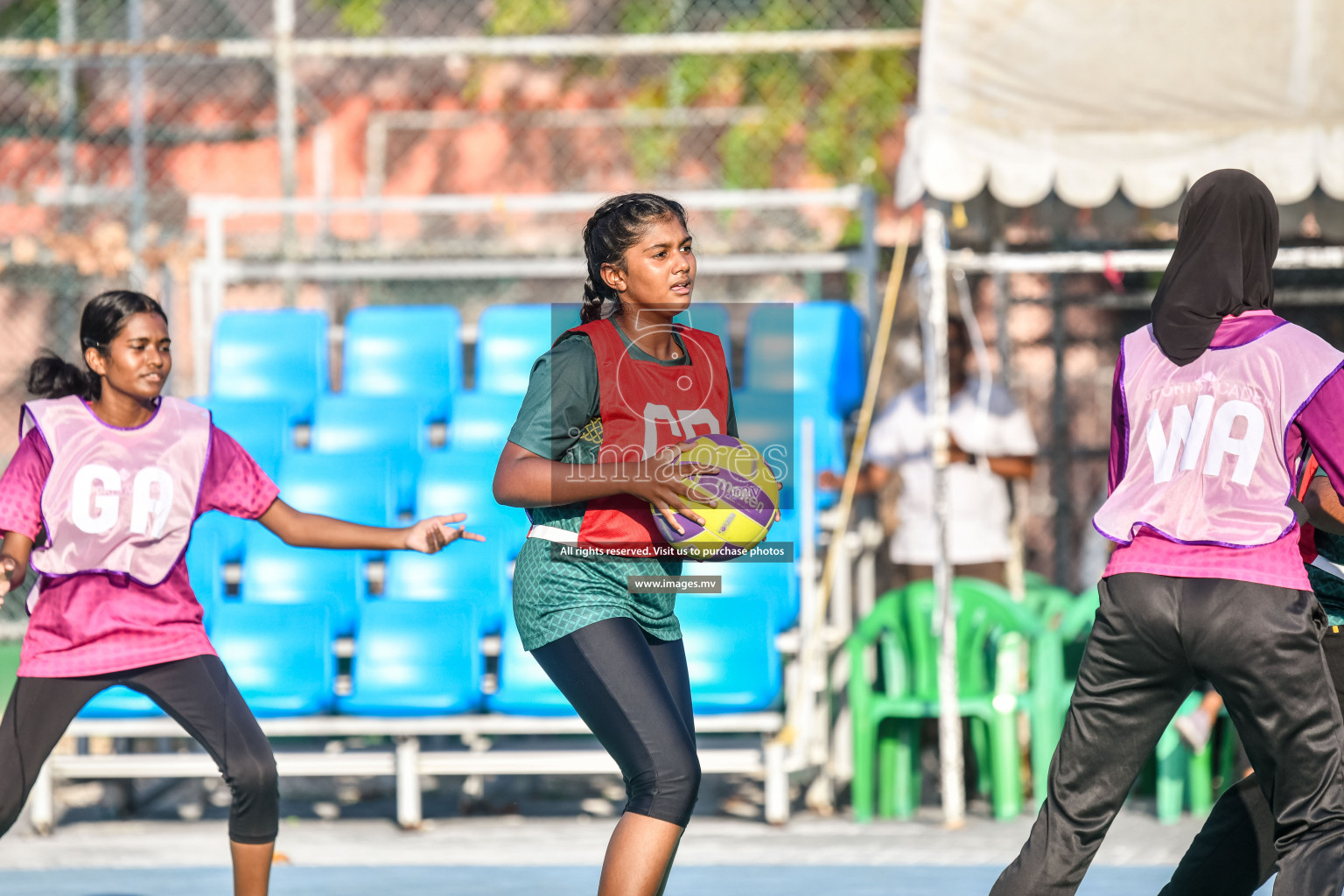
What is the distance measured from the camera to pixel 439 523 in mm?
3766

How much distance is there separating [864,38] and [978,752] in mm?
3491

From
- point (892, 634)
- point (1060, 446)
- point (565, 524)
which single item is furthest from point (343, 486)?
point (1060, 446)

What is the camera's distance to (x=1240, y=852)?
→ 3.41 m

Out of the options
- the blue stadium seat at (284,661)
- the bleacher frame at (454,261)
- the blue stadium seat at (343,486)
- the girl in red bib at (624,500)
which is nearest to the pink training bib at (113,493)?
the girl in red bib at (624,500)

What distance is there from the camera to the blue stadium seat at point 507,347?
746 cm

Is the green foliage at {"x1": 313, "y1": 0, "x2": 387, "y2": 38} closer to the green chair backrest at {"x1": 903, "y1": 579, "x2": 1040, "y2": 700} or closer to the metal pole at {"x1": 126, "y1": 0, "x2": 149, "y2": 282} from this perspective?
the metal pole at {"x1": 126, "y1": 0, "x2": 149, "y2": 282}

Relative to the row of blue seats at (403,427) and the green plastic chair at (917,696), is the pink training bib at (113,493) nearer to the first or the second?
the row of blue seats at (403,427)

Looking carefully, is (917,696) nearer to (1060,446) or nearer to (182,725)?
(1060,446)

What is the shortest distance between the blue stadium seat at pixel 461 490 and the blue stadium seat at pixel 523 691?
2.14ft

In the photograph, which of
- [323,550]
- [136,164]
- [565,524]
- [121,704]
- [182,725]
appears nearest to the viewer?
[565,524]

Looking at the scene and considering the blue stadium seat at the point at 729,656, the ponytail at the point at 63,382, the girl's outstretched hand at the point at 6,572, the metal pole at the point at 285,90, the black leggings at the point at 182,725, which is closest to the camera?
the girl's outstretched hand at the point at 6,572

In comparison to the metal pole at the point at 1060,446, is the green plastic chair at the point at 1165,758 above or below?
below

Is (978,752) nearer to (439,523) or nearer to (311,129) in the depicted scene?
(439,523)

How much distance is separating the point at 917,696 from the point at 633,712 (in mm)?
3277
